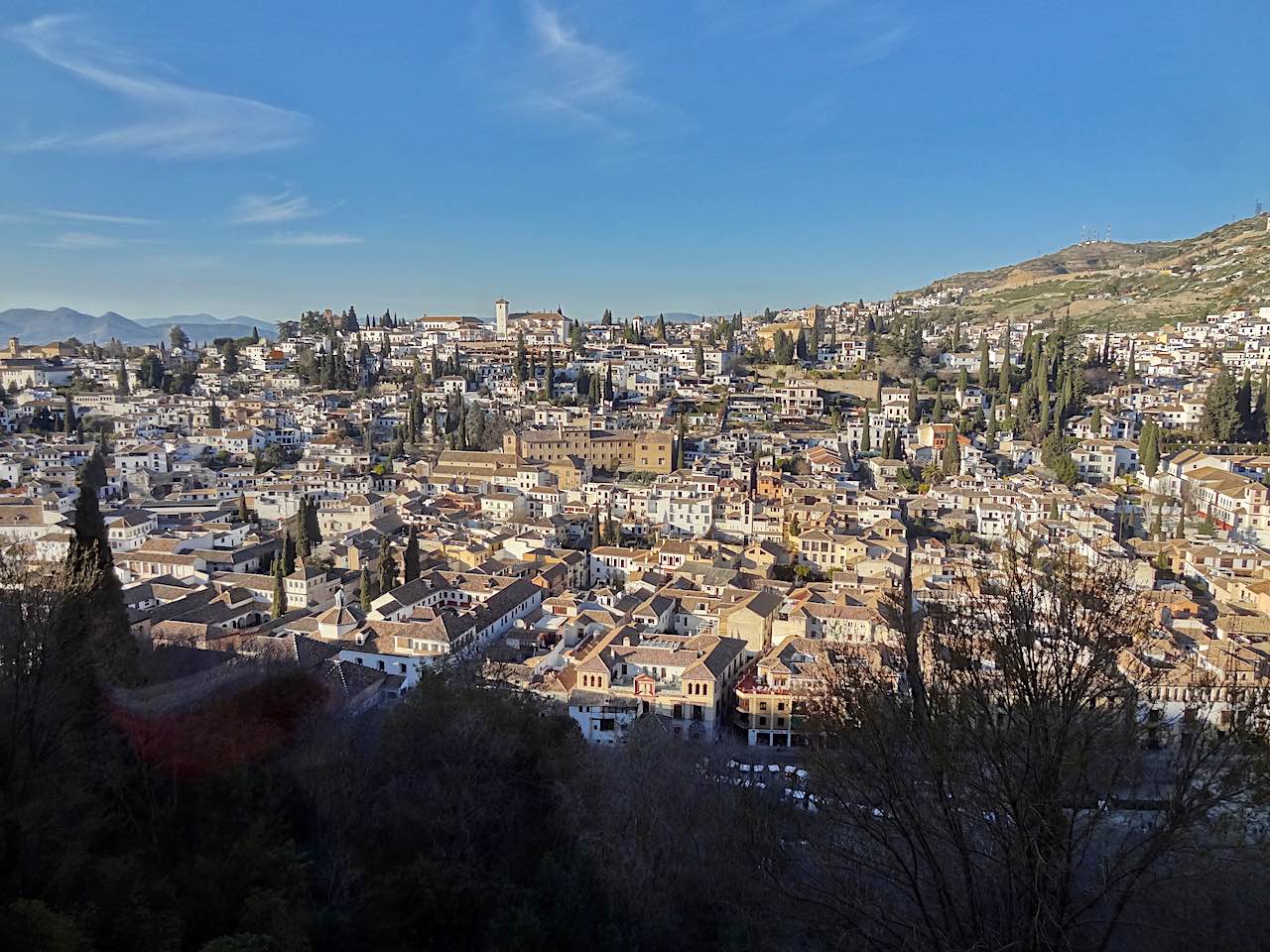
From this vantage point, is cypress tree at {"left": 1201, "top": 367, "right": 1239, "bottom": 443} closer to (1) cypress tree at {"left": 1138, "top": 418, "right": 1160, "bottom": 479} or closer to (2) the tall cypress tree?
(1) cypress tree at {"left": 1138, "top": 418, "right": 1160, "bottom": 479}

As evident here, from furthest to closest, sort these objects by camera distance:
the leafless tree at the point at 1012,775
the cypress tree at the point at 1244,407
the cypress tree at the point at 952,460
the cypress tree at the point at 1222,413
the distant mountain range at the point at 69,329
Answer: the distant mountain range at the point at 69,329 < the cypress tree at the point at 1244,407 < the cypress tree at the point at 1222,413 < the cypress tree at the point at 952,460 < the leafless tree at the point at 1012,775

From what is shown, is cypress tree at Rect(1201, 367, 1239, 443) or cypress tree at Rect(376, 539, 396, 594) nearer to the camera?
cypress tree at Rect(376, 539, 396, 594)

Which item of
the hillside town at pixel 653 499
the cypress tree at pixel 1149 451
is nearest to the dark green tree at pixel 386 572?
the hillside town at pixel 653 499

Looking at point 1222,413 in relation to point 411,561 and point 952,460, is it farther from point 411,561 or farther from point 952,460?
point 411,561

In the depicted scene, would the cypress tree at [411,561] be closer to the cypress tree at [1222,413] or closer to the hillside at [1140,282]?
the cypress tree at [1222,413]

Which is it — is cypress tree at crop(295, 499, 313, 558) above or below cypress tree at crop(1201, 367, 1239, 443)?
below

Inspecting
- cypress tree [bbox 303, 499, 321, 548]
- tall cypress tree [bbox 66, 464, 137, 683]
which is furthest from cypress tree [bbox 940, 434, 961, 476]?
tall cypress tree [bbox 66, 464, 137, 683]
